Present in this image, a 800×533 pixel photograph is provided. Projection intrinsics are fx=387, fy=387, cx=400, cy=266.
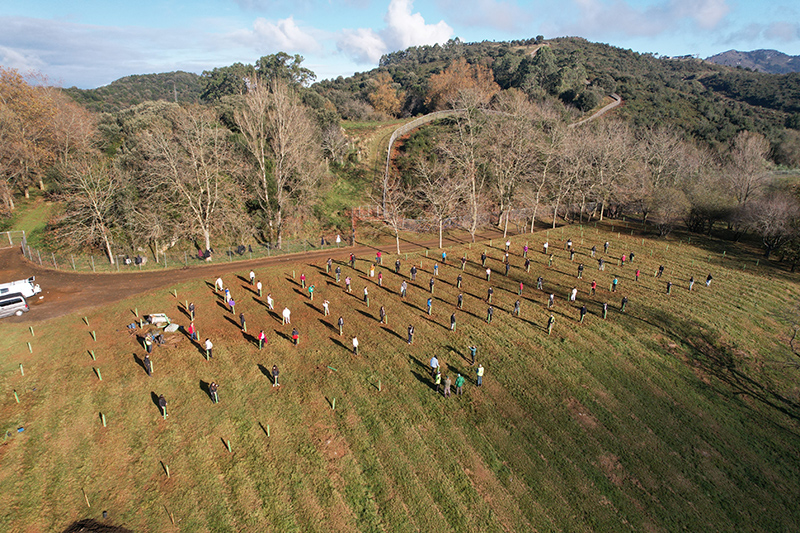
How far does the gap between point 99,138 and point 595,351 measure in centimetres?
7543

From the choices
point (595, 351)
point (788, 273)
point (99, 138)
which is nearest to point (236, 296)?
point (595, 351)

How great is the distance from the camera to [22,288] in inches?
1229

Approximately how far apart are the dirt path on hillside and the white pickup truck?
2.27 ft

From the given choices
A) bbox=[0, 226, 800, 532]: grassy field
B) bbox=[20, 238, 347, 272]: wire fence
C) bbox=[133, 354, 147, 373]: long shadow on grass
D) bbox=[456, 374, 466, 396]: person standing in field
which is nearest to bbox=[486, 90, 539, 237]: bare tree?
bbox=[0, 226, 800, 532]: grassy field

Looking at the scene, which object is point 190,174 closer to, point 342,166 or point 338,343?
point 338,343

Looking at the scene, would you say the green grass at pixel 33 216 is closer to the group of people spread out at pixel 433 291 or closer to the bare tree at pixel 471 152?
the group of people spread out at pixel 433 291

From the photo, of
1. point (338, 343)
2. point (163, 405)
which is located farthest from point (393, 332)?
point (163, 405)

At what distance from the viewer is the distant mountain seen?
117 metres

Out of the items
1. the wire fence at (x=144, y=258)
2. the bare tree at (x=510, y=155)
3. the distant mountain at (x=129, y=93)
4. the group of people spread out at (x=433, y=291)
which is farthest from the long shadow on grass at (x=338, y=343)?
the distant mountain at (x=129, y=93)

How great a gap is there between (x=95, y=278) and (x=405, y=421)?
33.3m

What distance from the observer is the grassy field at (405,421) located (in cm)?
1716

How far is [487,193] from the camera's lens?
6106cm

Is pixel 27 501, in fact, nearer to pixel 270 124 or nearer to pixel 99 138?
pixel 270 124

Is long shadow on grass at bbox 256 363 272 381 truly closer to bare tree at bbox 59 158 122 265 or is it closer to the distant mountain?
bare tree at bbox 59 158 122 265
